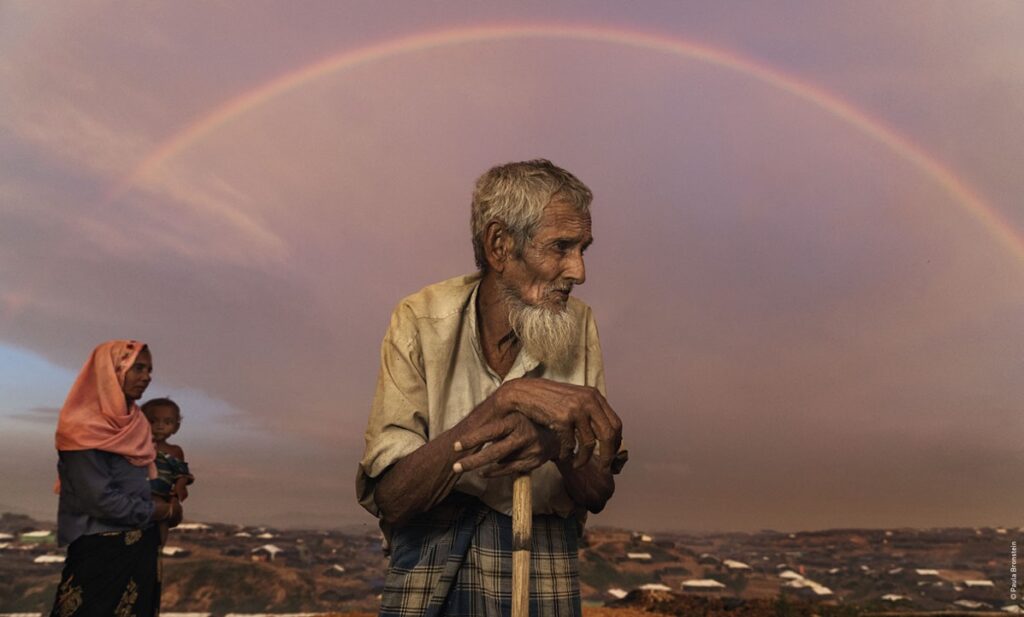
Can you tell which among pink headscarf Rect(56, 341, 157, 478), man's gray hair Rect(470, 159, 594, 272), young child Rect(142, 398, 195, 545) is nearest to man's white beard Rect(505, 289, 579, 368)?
man's gray hair Rect(470, 159, 594, 272)

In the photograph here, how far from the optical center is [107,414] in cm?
549

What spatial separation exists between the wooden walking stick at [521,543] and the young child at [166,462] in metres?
4.53

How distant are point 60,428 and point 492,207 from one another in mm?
4323

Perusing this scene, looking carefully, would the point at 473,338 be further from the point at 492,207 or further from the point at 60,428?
the point at 60,428

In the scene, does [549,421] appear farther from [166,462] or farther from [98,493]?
[166,462]

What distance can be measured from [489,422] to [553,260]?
455 mm

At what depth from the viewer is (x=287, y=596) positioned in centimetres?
1116

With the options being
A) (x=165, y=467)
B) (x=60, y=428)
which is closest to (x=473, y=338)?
(x=60, y=428)

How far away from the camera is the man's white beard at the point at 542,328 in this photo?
2.07 metres

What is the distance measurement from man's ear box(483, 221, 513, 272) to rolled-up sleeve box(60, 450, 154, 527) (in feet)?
13.3

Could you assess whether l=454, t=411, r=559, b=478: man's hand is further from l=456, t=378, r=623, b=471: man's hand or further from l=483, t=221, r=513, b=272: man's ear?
l=483, t=221, r=513, b=272: man's ear

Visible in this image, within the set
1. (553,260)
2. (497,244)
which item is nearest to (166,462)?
(497,244)

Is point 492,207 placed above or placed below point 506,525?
above

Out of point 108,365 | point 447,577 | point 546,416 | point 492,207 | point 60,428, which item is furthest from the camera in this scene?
point 108,365
